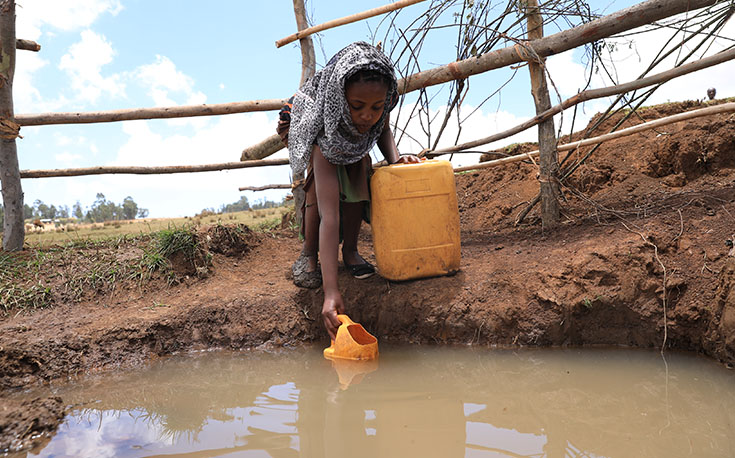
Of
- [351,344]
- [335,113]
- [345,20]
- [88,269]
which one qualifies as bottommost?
[351,344]

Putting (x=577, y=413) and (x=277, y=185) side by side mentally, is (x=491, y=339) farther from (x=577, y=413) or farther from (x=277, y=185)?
(x=277, y=185)

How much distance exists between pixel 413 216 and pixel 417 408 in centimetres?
120

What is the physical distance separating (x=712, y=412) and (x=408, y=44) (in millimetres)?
3102

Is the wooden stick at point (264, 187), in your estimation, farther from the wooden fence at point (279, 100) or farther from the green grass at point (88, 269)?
the green grass at point (88, 269)

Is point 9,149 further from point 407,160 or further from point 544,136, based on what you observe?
point 544,136

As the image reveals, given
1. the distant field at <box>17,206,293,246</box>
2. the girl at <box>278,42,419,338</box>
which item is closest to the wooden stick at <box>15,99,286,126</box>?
the distant field at <box>17,206,293,246</box>

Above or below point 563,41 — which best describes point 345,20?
above

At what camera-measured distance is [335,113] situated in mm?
2582

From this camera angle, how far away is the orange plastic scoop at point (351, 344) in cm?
254

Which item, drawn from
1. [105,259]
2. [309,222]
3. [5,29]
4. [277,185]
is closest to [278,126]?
[309,222]

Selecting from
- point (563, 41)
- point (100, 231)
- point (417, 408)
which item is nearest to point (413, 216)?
point (417, 408)

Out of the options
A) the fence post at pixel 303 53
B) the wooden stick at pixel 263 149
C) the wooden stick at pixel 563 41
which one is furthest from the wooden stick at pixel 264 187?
the wooden stick at pixel 563 41

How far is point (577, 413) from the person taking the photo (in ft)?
6.13

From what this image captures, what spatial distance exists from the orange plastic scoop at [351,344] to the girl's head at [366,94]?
1.05 metres
